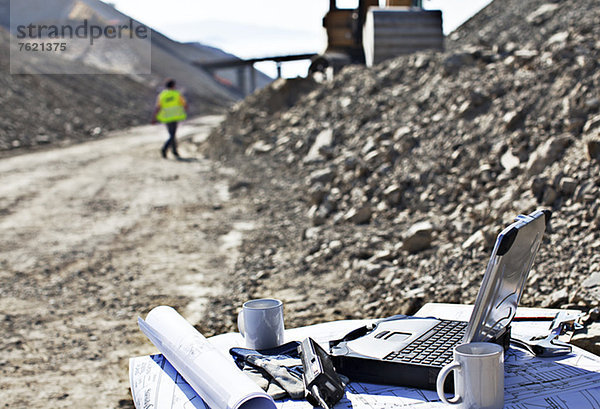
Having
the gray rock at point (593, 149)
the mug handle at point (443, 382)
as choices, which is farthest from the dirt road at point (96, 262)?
the gray rock at point (593, 149)

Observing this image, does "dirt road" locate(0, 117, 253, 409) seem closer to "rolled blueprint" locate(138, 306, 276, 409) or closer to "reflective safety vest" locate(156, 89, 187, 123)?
"rolled blueprint" locate(138, 306, 276, 409)

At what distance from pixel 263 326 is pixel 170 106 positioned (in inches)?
450

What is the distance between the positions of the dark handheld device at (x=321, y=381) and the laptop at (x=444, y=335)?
131 mm

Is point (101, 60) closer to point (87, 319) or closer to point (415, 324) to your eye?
point (87, 319)

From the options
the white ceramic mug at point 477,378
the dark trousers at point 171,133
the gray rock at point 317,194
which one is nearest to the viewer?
the white ceramic mug at point 477,378

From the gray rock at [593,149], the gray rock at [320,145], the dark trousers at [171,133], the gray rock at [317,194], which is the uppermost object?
the dark trousers at [171,133]

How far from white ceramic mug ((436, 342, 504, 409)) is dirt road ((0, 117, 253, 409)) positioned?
227 cm

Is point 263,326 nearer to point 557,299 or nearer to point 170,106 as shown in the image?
point 557,299

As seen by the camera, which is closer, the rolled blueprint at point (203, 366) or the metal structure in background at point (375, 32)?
the rolled blueprint at point (203, 366)

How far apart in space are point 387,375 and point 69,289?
4220 mm

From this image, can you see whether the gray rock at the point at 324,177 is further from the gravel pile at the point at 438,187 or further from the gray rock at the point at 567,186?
the gray rock at the point at 567,186

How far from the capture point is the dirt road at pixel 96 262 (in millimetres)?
3936

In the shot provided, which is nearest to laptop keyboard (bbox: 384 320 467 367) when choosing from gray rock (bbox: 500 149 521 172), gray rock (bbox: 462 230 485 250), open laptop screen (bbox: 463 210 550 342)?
open laptop screen (bbox: 463 210 550 342)

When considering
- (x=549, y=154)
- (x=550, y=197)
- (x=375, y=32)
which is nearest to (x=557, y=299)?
(x=550, y=197)
